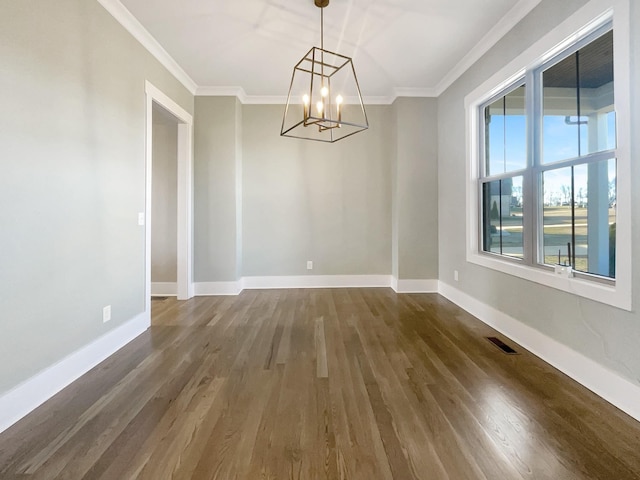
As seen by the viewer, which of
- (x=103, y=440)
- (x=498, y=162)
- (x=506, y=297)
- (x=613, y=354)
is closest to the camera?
(x=103, y=440)

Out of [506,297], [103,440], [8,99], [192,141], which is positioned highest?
[192,141]

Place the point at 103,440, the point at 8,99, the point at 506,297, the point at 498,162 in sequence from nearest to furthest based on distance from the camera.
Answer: the point at 103,440
the point at 8,99
the point at 506,297
the point at 498,162

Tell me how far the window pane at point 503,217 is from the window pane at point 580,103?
1.70 feet

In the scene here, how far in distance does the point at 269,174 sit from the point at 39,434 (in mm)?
3929

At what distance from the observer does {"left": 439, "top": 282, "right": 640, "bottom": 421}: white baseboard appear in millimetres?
1799

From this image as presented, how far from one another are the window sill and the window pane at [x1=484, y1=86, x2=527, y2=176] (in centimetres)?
92

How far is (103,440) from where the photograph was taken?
62.6 inches

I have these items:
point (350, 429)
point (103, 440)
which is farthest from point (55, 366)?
point (350, 429)

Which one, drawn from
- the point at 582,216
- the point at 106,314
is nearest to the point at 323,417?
the point at 106,314

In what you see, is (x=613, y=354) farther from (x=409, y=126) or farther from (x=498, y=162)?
(x=409, y=126)

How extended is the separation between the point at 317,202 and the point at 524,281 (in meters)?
3.03

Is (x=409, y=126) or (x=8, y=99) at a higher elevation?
(x=409, y=126)

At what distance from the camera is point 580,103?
7.55 ft

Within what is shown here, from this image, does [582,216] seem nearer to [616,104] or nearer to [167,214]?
[616,104]
